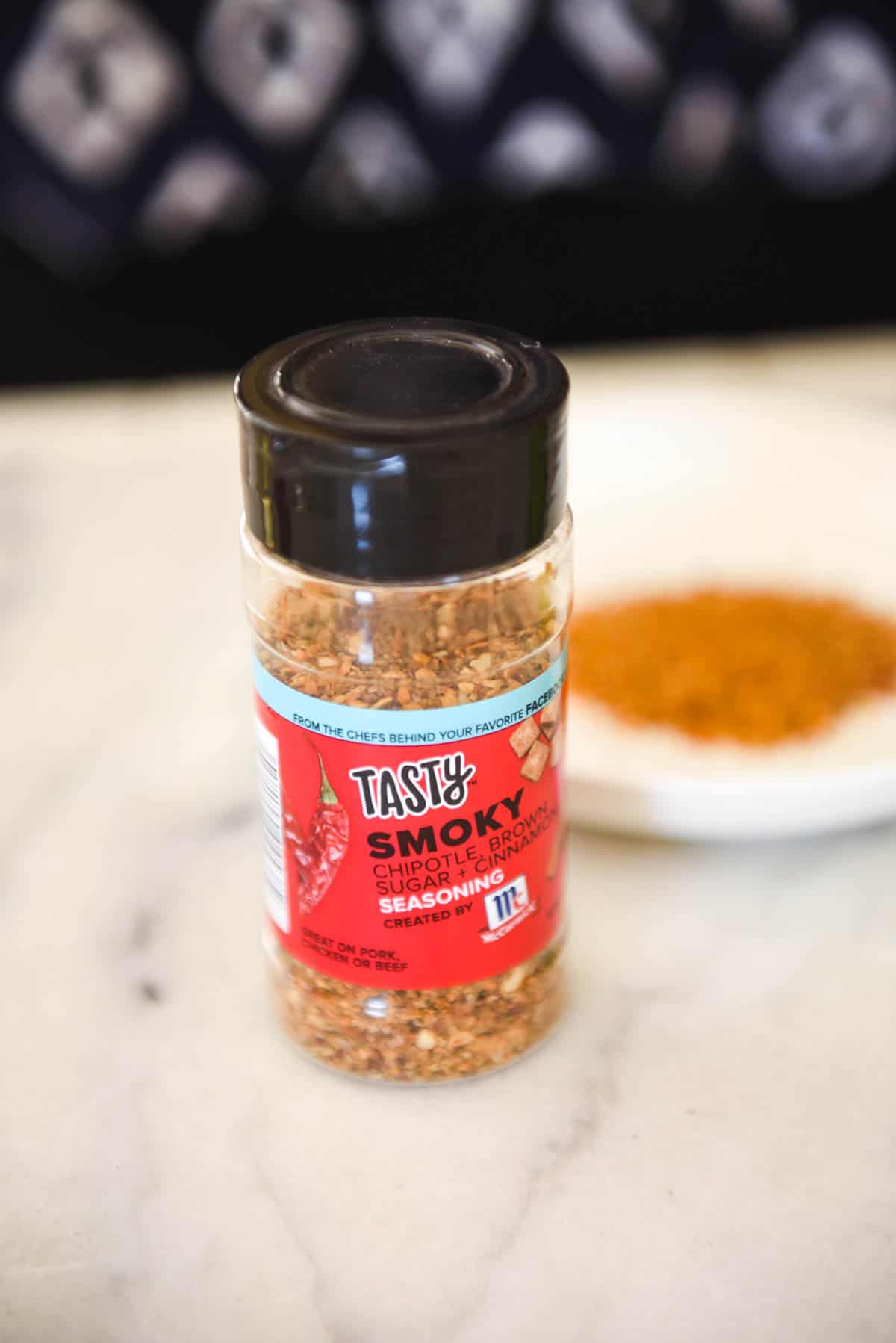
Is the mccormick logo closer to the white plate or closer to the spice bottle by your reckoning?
the spice bottle

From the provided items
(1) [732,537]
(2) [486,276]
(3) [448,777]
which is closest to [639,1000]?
(3) [448,777]

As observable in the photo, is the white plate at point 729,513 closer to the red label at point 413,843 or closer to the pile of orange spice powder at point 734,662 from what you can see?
the pile of orange spice powder at point 734,662

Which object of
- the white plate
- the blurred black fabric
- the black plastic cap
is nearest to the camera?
the black plastic cap

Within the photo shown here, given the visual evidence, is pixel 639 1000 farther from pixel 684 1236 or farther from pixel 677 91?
pixel 677 91

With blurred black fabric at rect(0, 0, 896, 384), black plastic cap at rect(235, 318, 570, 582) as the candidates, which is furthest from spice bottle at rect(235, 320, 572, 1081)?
blurred black fabric at rect(0, 0, 896, 384)

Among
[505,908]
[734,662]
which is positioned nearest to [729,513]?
[734,662]

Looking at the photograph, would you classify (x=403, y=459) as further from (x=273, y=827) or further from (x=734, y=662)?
(x=734, y=662)
